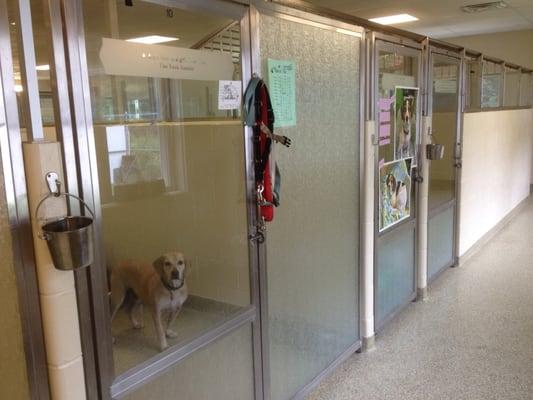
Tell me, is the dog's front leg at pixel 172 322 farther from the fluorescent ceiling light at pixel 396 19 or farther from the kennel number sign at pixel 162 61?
the fluorescent ceiling light at pixel 396 19

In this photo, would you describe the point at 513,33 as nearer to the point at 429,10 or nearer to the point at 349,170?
the point at 429,10

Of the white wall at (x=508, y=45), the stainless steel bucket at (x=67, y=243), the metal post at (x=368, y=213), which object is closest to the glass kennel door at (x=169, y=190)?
the stainless steel bucket at (x=67, y=243)

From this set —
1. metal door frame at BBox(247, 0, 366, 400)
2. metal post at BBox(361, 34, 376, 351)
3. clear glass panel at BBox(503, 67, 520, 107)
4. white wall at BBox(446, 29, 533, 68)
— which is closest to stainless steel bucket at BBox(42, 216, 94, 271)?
metal door frame at BBox(247, 0, 366, 400)

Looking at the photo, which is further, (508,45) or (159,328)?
(508,45)

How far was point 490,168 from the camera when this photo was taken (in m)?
5.18

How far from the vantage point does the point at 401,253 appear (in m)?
3.28

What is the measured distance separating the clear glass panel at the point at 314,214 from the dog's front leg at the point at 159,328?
57 centimetres

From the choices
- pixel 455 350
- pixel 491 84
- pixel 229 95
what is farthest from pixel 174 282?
pixel 491 84

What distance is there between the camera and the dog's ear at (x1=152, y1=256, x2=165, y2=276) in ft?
5.35

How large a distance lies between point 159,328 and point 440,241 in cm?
302

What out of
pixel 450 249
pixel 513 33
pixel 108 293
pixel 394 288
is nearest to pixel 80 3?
pixel 108 293

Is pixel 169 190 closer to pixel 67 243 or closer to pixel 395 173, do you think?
pixel 67 243

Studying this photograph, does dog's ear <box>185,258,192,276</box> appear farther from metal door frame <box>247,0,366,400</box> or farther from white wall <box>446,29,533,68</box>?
white wall <box>446,29,533,68</box>

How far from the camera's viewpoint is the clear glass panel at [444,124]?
3.72 metres
